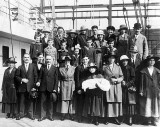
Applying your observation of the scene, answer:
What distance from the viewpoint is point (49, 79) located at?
20.9ft

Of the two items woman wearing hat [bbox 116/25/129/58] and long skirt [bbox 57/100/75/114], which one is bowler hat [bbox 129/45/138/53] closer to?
woman wearing hat [bbox 116/25/129/58]

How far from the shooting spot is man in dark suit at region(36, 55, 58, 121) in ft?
20.9

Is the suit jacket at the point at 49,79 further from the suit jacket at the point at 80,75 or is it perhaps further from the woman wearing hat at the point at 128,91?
the woman wearing hat at the point at 128,91

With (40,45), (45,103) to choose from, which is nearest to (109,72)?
(45,103)

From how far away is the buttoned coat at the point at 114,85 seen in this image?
6082mm

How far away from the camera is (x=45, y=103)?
21.2 ft

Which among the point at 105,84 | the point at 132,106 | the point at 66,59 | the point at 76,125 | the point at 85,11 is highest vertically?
the point at 85,11

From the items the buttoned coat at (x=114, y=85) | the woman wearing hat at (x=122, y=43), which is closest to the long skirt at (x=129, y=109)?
the buttoned coat at (x=114, y=85)

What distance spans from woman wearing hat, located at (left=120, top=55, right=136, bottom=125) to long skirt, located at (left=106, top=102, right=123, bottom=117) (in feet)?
0.66

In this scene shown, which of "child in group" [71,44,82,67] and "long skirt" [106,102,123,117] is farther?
"child in group" [71,44,82,67]

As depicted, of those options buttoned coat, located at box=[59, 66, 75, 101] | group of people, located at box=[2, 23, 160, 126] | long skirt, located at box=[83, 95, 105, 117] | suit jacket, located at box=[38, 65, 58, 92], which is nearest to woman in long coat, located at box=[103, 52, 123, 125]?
group of people, located at box=[2, 23, 160, 126]

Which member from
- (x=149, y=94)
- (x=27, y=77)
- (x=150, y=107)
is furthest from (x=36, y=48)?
(x=150, y=107)

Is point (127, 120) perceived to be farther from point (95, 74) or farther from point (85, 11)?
point (85, 11)

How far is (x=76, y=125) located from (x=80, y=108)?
59cm
